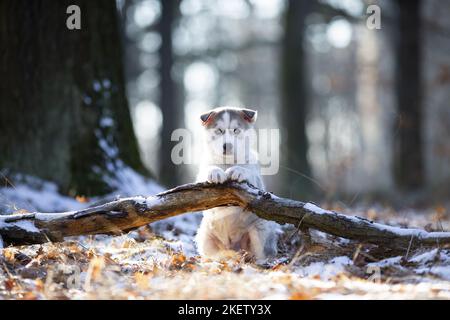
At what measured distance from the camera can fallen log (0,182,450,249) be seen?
14.9 ft

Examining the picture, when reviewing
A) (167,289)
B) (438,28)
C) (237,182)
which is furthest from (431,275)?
(438,28)

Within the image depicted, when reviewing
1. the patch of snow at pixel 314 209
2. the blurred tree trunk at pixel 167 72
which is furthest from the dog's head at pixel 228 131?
the blurred tree trunk at pixel 167 72

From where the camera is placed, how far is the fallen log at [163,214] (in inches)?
179

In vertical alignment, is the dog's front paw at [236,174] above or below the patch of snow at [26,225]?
above

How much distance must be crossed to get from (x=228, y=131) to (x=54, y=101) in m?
3.05

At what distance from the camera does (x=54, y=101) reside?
23.7ft

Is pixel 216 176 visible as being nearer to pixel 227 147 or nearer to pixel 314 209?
pixel 227 147

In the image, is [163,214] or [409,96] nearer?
[163,214]

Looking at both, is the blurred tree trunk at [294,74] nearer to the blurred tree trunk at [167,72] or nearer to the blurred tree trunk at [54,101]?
the blurred tree trunk at [167,72]

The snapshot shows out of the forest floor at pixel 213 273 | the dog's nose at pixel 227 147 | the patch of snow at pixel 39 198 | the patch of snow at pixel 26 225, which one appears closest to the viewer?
the forest floor at pixel 213 273

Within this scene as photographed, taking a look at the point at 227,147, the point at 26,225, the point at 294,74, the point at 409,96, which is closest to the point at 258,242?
the point at 227,147

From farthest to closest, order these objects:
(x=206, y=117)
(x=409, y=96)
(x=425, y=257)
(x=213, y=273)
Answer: (x=409, y=96), (x=206, y=117), (x=425, y=257), (x=213, y=273)

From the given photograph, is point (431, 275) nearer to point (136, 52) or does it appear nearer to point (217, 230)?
point (217, 230)

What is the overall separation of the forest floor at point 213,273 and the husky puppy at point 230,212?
→ 0.28 meters
